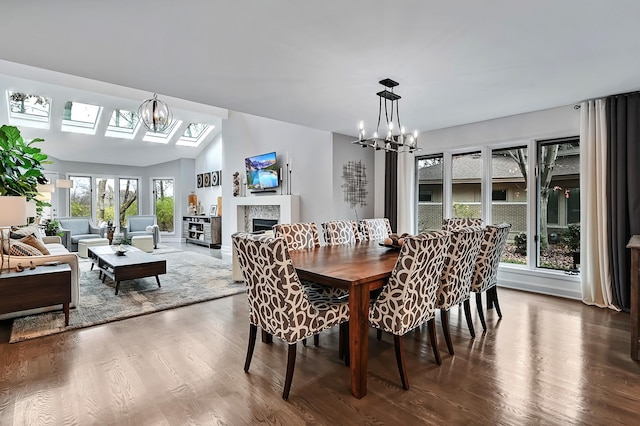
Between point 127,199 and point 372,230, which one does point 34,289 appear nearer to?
point 372,230

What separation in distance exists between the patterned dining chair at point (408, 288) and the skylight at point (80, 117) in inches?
306

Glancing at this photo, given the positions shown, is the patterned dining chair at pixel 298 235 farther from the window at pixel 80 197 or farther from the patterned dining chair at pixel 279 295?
the window at pixel 80 197

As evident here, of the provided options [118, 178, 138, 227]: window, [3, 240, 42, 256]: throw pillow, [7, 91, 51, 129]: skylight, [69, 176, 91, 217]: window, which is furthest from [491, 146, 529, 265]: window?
[69, 176, 91, 217]: window

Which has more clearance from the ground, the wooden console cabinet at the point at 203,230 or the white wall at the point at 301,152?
the white wall at the point at 301,152

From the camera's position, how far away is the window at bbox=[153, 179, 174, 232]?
1065 cm

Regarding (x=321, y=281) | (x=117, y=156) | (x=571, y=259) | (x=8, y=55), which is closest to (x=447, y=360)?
(x=321, y=281)

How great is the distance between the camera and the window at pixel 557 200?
4.45 metres

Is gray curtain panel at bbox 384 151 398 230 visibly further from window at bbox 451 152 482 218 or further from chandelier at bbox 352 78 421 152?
chandelier at bbox 352 78 421 152

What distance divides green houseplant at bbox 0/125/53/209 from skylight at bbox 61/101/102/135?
2.10 meters

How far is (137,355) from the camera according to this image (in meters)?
2.72

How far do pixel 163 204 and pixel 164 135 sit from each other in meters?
2.52

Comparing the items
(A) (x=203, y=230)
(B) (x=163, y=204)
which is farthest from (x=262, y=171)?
(B) (x=163, y=204)

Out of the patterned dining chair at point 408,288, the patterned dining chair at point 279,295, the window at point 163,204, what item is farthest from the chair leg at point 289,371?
the window at point 163,204

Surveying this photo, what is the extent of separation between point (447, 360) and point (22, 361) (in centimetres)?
331
